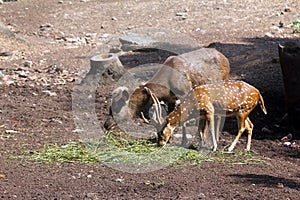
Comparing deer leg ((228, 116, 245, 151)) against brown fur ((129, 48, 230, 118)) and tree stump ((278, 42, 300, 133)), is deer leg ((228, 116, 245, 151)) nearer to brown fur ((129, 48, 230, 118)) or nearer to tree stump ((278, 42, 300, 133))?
brown fur ((129, 48, 230, 118))

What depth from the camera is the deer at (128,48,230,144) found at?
7.70 m

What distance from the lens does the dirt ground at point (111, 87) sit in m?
5.78

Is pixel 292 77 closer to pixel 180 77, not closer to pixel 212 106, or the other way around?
pixel 180 77

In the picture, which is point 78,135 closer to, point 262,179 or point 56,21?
point 262,179

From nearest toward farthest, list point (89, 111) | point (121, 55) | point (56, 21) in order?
1. point (89, 111)
2. point (121, 55)
3. point (56, 21)

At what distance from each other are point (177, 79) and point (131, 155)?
1.68 meters

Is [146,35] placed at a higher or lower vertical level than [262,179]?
lower

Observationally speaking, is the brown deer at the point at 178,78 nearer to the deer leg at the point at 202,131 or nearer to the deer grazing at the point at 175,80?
the deer grazing at the point at 175,80

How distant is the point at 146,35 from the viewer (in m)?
13.8

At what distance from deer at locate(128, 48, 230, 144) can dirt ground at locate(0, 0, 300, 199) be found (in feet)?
2.37

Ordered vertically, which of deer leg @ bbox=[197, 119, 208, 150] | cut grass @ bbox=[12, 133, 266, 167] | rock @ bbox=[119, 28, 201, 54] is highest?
deer leg @ bbox=[197, 119, 208, 150]

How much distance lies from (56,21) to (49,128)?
28.5 ft

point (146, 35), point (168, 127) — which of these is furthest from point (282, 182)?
point (146, 35)

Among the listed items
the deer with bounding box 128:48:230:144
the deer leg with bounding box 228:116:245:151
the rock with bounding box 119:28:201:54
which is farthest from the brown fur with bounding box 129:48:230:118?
the rock with bounding box 119:28:201:54
